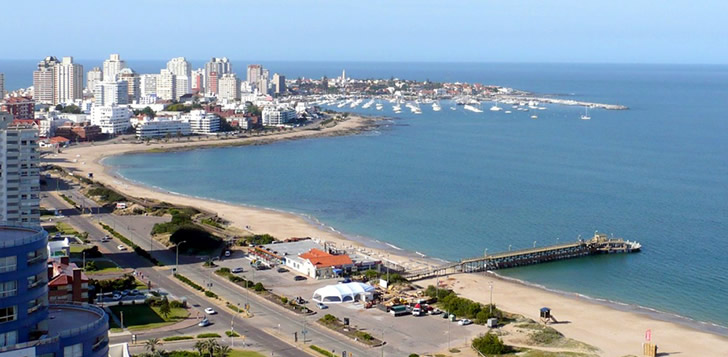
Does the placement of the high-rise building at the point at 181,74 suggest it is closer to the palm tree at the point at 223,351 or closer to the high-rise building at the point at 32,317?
the palm tree at the point at 223,351

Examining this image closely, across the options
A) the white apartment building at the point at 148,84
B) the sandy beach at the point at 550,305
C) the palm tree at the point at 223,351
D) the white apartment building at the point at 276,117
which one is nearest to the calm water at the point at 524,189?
the sandy beach at the point at 550,305

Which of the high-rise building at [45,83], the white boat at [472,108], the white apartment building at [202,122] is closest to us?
the white apartment building at [202,122]

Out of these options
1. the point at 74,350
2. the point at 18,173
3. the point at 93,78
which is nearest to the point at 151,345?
the point at 74,350

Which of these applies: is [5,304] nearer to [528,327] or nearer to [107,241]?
[528,327]

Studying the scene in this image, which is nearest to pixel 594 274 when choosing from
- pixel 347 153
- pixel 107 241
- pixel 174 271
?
pixel 174 271

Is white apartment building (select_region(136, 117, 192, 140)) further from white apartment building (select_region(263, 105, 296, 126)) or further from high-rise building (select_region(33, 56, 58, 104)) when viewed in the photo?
high-rise building (select_region(33, 56, 58, 104))

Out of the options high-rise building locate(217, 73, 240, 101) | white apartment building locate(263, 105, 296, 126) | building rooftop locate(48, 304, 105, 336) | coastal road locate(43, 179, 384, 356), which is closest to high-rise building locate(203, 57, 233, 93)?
A: high-rise building locate(217, 73, 240, 101)
